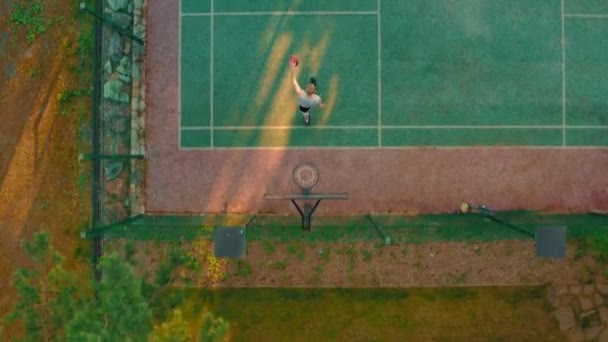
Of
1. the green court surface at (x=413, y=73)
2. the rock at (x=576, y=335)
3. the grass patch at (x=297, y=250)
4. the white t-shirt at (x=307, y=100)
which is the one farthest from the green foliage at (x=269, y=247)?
the rock at (x=576, y=335)

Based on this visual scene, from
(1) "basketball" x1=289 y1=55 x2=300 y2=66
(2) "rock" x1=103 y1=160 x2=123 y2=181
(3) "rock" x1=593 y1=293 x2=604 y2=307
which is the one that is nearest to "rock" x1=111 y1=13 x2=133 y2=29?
(2) "rock" x1=103 y1=160 x2=123 y2=181

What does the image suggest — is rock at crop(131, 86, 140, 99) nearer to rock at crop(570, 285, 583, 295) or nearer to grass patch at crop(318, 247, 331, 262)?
grass patch at crop(318, 247, 331, 262)

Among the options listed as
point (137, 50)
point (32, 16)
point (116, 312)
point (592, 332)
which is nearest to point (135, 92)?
point (137, 50)

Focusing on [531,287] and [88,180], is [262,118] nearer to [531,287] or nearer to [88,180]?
[88,180]

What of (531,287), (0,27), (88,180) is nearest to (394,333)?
(531,287)

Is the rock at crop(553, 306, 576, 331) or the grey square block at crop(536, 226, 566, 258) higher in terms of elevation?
the grey square block at crop(536, 226, 566, 258)

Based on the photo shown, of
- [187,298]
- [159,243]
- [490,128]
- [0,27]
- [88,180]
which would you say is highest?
[0,27]
